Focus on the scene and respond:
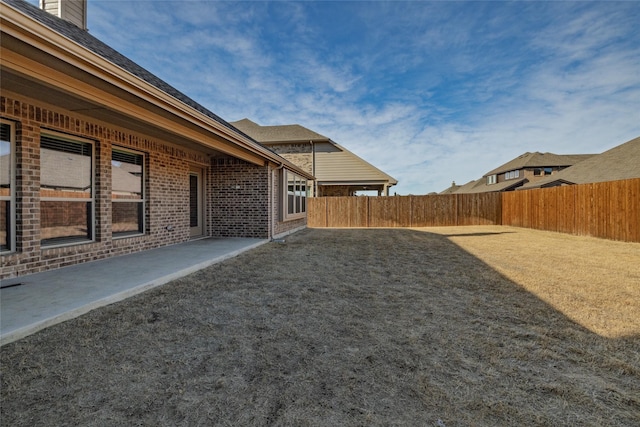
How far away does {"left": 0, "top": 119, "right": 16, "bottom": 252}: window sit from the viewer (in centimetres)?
391

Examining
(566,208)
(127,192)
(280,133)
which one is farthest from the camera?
(280,133)

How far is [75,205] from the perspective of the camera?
4.96m

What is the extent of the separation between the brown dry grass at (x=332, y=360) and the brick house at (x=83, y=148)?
2.25 metres

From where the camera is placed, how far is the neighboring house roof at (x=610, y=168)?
46.0 ft

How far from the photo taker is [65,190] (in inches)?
188

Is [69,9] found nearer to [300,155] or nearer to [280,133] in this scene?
[300,155]

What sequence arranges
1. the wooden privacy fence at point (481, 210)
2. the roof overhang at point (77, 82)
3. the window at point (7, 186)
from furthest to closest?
the wooden privacy fence at point (481, 210)
the window at point (7, 186)
the roof overhang at point (77, 82)

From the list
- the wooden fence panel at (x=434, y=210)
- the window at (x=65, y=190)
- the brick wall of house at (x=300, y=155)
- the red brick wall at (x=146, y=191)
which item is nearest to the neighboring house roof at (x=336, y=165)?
the brick wall of house at (x=300, y=155)

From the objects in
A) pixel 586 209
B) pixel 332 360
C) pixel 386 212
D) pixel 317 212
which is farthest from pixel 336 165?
pixel 332 360

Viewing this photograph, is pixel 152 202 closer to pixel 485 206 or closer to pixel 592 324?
pixel 592 324

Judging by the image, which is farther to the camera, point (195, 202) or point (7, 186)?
point (195, 202)

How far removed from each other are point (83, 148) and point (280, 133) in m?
15.4

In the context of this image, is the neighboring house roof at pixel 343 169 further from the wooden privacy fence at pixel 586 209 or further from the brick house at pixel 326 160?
the wooden privacy fence at pixel 586 209

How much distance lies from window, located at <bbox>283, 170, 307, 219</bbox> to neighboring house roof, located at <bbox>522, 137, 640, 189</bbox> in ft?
46.6
